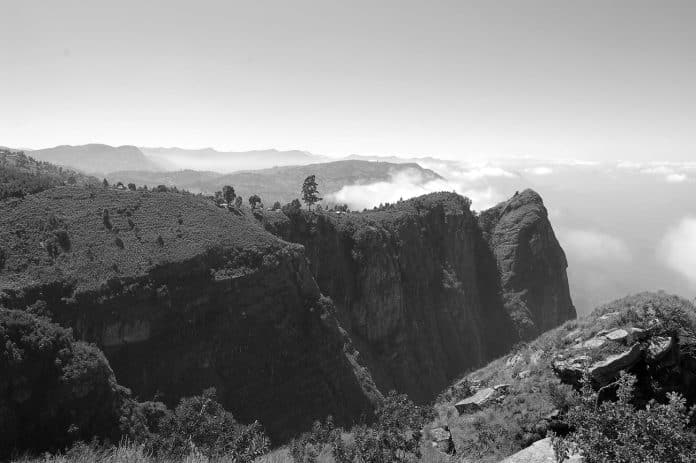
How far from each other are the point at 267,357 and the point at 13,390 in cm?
2934

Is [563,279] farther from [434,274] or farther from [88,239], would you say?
[88,239]

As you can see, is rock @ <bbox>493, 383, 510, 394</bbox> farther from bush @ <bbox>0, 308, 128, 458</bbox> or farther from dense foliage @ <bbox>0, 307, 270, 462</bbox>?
bush @ <bbox>0, 308, 128, 458</bbox>

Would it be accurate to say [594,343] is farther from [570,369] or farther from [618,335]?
[570,369]

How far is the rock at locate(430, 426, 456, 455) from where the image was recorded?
2559 centimetres

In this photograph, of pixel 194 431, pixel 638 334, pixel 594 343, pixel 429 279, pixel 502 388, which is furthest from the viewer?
pixel 429 279

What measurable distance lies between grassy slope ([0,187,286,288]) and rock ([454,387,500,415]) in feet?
139

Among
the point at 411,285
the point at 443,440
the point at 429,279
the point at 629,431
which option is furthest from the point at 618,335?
the point at 429,279

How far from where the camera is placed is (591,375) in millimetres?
21875

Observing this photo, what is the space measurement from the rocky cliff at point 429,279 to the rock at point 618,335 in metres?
59.0

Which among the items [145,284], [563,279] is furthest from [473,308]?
[145,284]

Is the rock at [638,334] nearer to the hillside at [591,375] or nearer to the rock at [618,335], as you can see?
the hillside at [591,375]

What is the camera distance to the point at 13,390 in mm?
43000

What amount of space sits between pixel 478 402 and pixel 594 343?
8.52m

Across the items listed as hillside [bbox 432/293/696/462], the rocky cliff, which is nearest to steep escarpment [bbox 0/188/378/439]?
the rocky cliff
